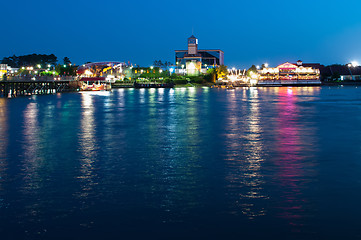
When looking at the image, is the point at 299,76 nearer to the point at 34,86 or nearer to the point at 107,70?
the point at 107,70

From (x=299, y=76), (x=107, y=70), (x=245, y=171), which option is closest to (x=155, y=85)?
(x=107, y=70)

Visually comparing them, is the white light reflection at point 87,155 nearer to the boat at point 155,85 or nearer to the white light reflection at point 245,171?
the white light reflection at point 245,171

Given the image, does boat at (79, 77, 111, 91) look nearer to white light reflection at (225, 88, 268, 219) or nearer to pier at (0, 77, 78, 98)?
pier at (0, 77, 78, 98)

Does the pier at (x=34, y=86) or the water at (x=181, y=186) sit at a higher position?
the pier at (x=34, y=86)

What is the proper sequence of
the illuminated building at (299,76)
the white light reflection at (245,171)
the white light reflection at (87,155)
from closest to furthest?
the white light reflection at (245,171)
the white light reflection at (87,155)
the illuminated building at (299,76)

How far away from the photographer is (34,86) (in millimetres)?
113750

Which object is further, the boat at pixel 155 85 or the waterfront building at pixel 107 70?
the waterfront building at pixel 107 70

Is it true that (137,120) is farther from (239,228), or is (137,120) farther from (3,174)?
(239,228)

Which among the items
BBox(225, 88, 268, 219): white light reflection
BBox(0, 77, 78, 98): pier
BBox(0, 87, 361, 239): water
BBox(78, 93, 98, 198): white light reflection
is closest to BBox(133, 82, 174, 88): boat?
BBox(0, 77, 78, 98): pier

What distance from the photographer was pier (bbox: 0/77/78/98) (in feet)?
299

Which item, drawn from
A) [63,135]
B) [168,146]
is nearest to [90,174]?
[168,146]

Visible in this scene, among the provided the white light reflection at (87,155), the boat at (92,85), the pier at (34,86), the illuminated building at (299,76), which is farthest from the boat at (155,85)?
the white light reflection at (87,155)

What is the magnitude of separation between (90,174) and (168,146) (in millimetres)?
7942

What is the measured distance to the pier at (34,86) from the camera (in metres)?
91.2
